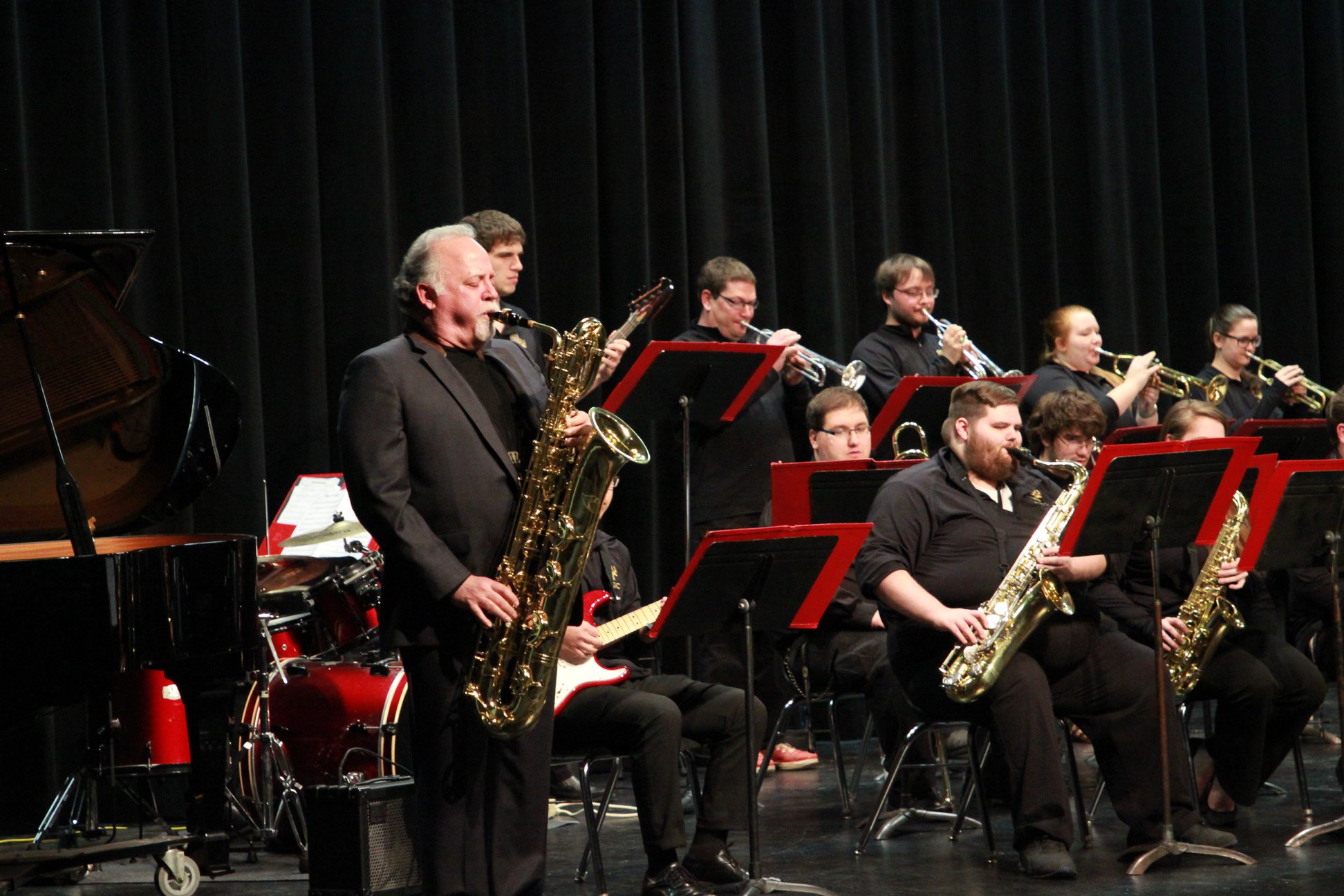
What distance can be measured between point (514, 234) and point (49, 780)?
2.48m

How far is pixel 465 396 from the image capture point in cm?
356

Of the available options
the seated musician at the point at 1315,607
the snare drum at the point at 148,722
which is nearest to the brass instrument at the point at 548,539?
the snare drum at the point at 148,722

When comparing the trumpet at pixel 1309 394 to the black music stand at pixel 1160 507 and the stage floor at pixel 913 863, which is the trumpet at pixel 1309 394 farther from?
the black music stand at pixel 1160 507

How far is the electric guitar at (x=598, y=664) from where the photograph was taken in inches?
166

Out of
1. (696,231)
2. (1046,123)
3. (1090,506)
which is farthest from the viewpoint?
(1046,123)

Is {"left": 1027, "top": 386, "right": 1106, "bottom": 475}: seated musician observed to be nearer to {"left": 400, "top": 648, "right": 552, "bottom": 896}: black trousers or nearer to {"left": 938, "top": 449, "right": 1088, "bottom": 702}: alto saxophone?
Result: {"left": 938, "top": 449, "right": 1088, "bottom": 702}: alto saxophone

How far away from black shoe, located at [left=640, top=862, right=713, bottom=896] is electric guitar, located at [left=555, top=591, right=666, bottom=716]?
0.48 metres

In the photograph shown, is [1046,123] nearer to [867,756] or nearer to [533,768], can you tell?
[867,756]

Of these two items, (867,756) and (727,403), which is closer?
(727,403)

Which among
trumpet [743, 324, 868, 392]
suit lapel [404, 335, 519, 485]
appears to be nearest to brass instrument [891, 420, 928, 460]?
trumpet [743, 324, 868, 392]

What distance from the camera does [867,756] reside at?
659cm

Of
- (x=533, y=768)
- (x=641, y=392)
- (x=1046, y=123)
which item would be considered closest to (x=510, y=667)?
(x=533, y=768)

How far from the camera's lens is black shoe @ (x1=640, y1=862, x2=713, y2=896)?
160 inches

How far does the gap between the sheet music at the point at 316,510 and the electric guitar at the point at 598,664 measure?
1149 millimetres
